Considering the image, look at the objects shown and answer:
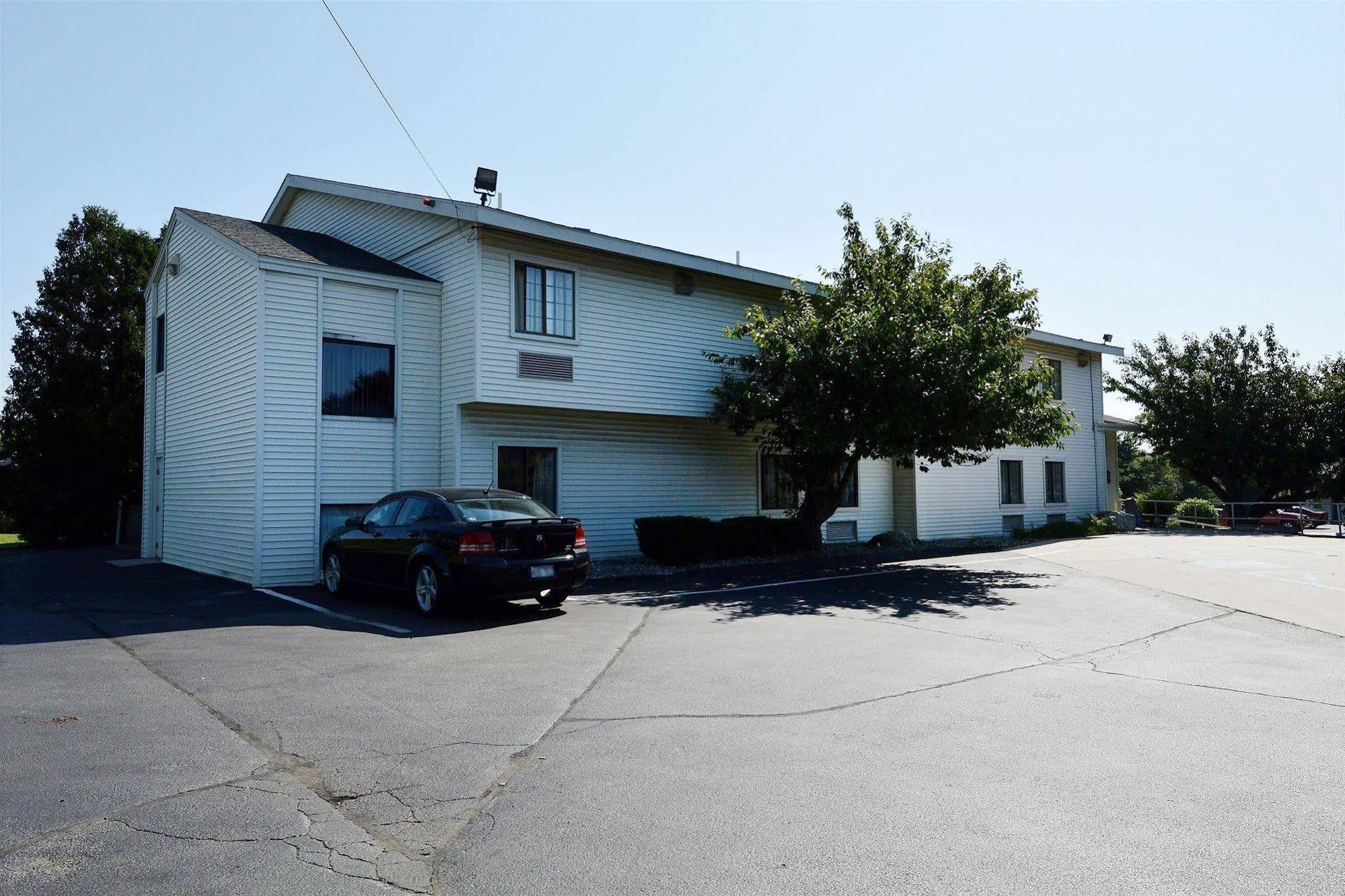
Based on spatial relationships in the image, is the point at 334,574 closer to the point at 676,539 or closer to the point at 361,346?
the point at 361,346

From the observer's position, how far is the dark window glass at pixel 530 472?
55.9ft

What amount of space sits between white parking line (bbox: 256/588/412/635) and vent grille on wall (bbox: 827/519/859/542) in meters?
13.4

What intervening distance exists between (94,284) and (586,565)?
2479 cm

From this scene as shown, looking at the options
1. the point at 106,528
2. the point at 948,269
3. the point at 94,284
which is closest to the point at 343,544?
the point at 948,269

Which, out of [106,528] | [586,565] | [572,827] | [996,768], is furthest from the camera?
[106,528]

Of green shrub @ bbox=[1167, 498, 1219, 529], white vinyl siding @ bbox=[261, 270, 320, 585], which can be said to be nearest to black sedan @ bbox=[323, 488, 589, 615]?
white vinyl siding @ bbox=[261, 270, 320, 585]

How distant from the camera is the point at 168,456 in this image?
1956cm

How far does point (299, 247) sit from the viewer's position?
1677 cm

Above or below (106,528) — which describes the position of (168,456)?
above

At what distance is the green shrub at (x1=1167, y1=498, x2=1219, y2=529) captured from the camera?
31.8 metres

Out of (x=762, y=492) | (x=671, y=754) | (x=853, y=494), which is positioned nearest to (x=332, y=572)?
(x=671, y=754)

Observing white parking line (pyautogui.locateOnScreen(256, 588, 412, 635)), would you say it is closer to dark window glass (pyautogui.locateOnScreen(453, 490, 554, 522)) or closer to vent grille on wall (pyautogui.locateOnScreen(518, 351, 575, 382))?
dark window glass (pyautogui.locateOnScreen(453, 490, 554, 522))

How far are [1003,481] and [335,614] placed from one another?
2161cm

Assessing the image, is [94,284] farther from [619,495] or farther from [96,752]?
[96,752]
